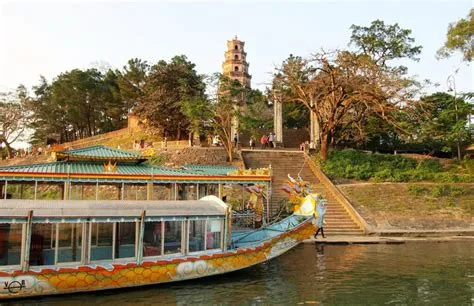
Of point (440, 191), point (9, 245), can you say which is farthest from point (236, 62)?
point (9, 245)

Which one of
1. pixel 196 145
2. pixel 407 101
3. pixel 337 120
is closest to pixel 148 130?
pixel 196 145

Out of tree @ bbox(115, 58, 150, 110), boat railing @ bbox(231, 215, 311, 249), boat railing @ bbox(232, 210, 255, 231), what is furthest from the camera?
tree @ bbox(115, 58, 150, 110)

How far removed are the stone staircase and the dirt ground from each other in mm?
1001

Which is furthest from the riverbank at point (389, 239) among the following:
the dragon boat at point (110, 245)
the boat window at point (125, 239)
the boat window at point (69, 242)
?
the boat window at point (69, 242)

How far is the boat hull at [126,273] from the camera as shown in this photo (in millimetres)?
9508

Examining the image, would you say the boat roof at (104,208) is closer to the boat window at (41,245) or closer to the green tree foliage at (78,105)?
the boat window at (41,245)

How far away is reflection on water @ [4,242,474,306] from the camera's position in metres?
10.1

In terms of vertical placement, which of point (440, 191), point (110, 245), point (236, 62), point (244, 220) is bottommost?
point (110, 245)

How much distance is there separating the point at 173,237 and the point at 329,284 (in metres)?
4.43

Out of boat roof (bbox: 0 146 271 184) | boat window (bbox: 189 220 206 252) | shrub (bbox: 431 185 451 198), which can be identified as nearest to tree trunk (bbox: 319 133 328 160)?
shrub (bbox: 431 185 451 198)

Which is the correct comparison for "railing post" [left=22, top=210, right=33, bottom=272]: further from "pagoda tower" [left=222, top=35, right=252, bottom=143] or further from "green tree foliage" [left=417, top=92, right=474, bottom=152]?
"pagoda tower" [left=222, top=35, right=252, bottom=143]

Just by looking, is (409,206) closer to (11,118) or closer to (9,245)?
(9,245)

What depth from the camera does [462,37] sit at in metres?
28.8

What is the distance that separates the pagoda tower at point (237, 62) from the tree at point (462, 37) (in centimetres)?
2749
